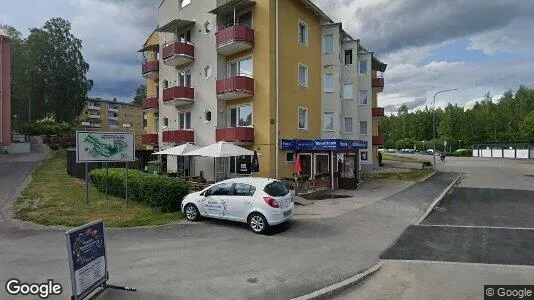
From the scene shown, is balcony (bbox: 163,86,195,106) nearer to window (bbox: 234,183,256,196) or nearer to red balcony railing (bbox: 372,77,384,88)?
window (bbox: 234,183,256,196)

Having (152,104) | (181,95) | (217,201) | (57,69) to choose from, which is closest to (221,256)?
(217,201)

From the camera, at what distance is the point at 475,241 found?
10.4 meters

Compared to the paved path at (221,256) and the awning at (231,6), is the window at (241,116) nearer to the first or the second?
the awning at (231,6)

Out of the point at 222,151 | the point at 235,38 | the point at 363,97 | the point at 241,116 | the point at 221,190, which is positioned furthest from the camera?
the point at 363,97

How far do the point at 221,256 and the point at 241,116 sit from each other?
15.8 metres

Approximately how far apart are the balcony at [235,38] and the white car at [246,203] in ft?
41.8

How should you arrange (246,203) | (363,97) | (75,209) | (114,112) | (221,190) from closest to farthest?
1. (246,203)
2. (221,190)
3. (75,209)
4. (363,97)
5. (114,112)

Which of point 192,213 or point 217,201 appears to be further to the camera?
point 192,213

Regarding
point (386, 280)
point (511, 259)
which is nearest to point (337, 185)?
point (511, 259)

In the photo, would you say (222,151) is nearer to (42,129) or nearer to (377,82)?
(377,82)

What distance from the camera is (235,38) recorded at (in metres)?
22.0

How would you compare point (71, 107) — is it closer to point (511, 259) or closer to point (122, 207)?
point (122, 207)

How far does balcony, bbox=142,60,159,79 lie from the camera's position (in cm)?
3072

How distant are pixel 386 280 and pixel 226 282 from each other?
3336 millimetres
